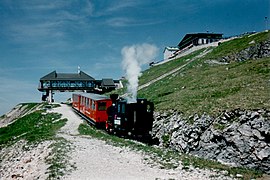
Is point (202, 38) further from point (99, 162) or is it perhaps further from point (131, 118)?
point (99, 162)

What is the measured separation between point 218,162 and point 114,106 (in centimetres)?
1361

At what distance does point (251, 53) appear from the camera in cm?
5134

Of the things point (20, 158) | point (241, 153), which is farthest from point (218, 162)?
point (20, 158)

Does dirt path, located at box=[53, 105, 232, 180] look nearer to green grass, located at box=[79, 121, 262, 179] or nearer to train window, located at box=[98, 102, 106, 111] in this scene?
green grass, located at box=[79, 121, 262, 179]

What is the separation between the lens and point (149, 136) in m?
25.8

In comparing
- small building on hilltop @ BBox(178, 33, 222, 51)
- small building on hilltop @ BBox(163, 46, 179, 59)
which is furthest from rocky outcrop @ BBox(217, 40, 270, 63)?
small building on hilltop @ BBox(163, 46, 179, 59)

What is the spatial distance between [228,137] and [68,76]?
253 feet

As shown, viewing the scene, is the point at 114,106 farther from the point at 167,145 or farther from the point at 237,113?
the point at 237,113

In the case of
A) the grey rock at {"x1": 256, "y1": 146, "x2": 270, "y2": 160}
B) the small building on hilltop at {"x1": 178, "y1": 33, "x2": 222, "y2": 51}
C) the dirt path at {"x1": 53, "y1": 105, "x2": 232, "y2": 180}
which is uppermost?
the small building on hilltop at {"x1": 178, "y1": 33, "x2": 222, "y2": 51}

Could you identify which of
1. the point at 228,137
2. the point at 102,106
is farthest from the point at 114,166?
the point at 102,106

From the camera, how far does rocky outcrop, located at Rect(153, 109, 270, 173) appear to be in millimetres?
16891

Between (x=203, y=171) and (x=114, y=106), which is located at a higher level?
(x=114, y=106)

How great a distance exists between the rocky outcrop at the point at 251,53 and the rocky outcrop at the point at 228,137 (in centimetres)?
3148

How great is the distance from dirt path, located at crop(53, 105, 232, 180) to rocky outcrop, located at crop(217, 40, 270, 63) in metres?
36.5
